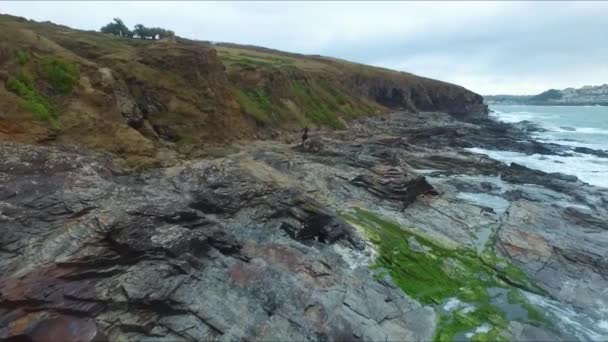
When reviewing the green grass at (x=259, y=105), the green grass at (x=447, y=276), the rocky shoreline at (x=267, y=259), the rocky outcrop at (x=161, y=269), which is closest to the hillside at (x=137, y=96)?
the green grass at (x=259, y=105)

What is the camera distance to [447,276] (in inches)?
829

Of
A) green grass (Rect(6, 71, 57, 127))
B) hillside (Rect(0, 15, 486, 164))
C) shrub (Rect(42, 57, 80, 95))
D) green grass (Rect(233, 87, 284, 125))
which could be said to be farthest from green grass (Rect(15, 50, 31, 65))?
green grass (Rect(233, 87, 284, 125))

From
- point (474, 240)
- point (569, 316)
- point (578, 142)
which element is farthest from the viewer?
point (578, 142)

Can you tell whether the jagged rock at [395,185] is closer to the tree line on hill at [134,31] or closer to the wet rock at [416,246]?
the wet rock at [416,246]

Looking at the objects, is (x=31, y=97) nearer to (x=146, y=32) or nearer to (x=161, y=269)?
(x=161, y=269)

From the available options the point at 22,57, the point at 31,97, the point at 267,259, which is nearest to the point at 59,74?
the point at 22,57

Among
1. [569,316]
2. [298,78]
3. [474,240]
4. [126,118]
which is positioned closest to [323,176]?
[474,240]

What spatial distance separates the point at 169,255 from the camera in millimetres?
16938

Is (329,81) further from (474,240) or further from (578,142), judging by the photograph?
(474,240)

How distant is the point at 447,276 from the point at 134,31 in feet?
254

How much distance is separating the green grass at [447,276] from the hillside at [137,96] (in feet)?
49.6

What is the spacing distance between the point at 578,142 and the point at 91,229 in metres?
80.6

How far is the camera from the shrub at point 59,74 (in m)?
27.2

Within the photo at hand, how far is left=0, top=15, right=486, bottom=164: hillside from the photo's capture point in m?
25.1
